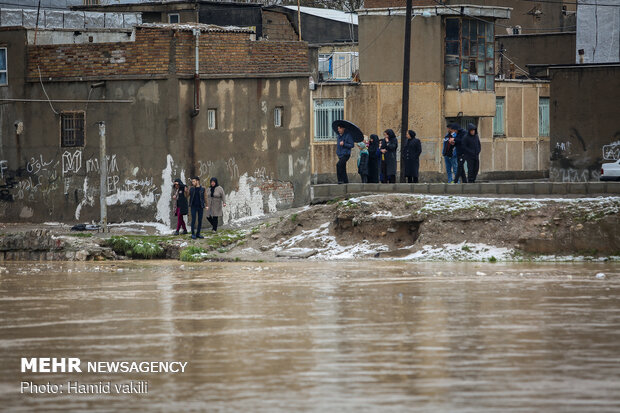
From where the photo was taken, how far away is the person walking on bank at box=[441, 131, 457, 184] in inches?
1099

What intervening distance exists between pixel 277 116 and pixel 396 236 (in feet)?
27.0

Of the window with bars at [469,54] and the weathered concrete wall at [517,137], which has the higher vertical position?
the window with bars at [469,54]

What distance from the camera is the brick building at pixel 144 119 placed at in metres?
29.5

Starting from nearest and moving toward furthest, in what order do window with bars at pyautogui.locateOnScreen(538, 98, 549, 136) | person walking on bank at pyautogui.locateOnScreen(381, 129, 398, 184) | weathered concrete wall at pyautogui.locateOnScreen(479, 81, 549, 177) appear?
person walking on bank at pyautogui.locateOnScreen(381, 129, 398, 184), weathered concrete wall at pyautogui.locateOnScreen(479, 81, 549, 177), window with bars at pyautogui.locateOnScreen(538, 98, 549, 136)

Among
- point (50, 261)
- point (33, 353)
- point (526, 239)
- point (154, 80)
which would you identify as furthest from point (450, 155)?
point (33, 353)

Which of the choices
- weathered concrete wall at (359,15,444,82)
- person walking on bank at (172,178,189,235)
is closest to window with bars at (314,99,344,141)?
weathered concrete wall at (359,15,444,82)

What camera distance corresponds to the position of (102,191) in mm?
29219

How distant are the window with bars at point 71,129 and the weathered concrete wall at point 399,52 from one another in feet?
47.1

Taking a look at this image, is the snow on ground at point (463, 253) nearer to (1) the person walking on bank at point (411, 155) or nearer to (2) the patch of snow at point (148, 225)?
(1) the person walking on bank at point (411, 155)

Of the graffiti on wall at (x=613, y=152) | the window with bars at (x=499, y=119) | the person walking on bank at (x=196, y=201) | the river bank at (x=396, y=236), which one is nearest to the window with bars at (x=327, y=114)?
the window with bars at (x=499, y=119)

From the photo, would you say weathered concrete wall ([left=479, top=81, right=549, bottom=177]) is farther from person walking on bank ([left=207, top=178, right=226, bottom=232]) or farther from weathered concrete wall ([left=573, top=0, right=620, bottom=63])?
person walking on bank ([left=207, top=178, right=226, bottom=232])

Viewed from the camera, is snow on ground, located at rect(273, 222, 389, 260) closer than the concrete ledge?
Yes

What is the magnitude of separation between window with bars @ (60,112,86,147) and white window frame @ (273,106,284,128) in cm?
517

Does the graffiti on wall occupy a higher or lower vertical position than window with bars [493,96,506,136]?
lower
